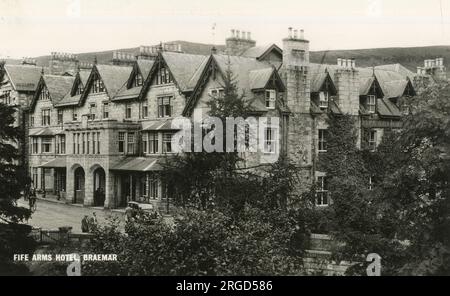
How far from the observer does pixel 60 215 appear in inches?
1527

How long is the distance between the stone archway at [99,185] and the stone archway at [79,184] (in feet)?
7.34

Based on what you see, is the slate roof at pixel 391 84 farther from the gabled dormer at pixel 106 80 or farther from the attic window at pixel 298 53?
the gabled dormer at pixel 106 80

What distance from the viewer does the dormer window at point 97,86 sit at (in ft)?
156

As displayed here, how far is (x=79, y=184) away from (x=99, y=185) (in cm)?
313

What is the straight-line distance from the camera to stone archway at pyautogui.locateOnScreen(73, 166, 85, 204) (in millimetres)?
47938

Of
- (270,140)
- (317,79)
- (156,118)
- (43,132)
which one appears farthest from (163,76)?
(43,132)

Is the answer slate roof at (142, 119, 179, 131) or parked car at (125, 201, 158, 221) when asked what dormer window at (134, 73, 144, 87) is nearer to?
slate roof at (142, 119, 179, 131)

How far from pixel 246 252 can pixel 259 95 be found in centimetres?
1796

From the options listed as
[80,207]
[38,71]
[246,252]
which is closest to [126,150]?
[80,207]

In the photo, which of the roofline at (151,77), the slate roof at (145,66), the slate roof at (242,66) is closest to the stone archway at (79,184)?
the roofline at (151,77)

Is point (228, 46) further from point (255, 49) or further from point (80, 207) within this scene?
point (80, 207)

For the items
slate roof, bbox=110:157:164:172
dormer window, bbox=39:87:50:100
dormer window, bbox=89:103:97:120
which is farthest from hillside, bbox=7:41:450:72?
slate roof, bbox=110:157:164:172

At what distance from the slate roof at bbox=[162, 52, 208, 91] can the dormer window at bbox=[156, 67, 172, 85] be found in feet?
2.43

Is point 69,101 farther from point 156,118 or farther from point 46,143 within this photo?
point 156,118
